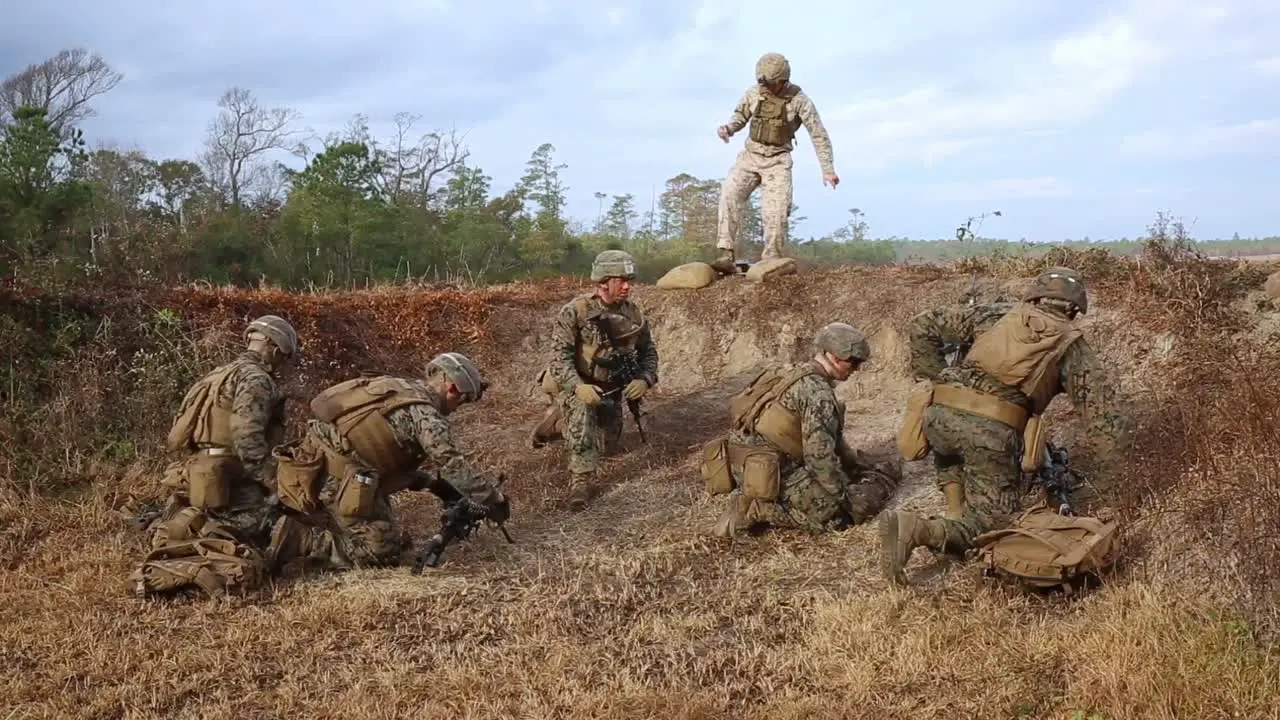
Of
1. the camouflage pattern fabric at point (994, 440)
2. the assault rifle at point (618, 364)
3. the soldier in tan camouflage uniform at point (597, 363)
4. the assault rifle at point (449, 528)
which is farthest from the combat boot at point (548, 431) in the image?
the camouflage pattern fabric at point (994, 440)

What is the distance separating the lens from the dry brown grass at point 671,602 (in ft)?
13.8

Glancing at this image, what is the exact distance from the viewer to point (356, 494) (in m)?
6.11

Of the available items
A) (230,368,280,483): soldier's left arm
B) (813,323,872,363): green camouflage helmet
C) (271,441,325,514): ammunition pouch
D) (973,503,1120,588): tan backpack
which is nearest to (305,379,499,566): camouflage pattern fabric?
(271,441,325,514): ammunition pouch

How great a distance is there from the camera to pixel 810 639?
15.8 ft

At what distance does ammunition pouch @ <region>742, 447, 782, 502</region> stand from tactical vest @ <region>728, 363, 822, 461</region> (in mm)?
167

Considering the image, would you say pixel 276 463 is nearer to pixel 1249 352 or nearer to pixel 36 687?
pixel 36 687

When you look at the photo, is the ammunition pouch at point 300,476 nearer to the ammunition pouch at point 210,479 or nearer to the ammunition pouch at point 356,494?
the ammunition pouch at point 356,494

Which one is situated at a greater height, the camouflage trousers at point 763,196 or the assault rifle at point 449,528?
the camouflage trousers at point 763,196

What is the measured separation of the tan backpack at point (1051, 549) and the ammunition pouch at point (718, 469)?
6.74ft

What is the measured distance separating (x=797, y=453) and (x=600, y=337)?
8.61 feet

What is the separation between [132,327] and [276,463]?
3898 mm

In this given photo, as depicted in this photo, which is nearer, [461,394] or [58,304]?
[461,394]

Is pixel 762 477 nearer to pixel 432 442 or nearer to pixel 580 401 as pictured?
pixel 432 442

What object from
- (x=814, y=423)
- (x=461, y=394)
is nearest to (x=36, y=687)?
(x=461, y=394)
